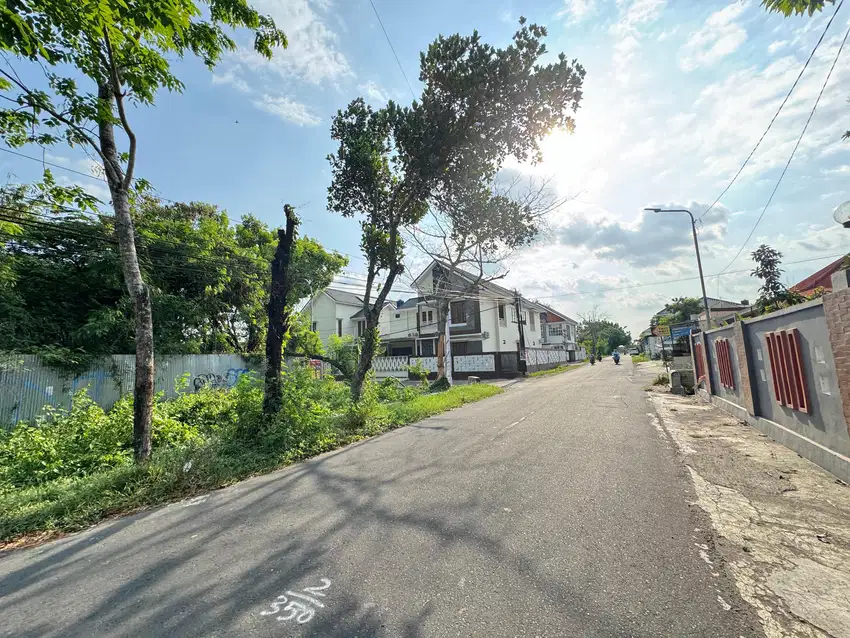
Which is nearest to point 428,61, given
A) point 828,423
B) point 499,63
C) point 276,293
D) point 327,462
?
point 499,63

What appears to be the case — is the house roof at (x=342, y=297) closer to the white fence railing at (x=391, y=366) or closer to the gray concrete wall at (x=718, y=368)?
the white fence railing at (x=391, y=366)

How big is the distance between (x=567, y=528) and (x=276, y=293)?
6.81m

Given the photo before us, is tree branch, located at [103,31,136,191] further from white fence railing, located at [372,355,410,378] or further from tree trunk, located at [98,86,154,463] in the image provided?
white fence railing, located at [372,355,410,378]

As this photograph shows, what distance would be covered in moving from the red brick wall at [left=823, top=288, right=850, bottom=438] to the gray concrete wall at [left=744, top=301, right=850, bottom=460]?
0.58 feet

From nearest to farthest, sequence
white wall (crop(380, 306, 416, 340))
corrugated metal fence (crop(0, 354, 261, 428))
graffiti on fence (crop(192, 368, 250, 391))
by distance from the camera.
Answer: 1. corrugated metal fence (crop(0, 354, 261, 428))
2. graffiti on fence (crop(192, 368, 250, 391))
3. white wall (crop(380, 306, 416, 340))

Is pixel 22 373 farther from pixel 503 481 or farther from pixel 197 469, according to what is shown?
pixel 503 481

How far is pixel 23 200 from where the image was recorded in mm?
10820

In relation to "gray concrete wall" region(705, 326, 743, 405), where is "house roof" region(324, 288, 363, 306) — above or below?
above

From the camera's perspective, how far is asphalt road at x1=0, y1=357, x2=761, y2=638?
2.49 m

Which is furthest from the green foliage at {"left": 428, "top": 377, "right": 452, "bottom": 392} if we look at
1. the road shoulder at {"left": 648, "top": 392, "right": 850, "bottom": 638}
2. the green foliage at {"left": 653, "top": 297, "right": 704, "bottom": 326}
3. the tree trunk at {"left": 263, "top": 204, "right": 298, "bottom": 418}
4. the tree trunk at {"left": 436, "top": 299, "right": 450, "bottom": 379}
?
the green foliage at {"left": 653, "top": 297, "right": 704, "bottom": 326}

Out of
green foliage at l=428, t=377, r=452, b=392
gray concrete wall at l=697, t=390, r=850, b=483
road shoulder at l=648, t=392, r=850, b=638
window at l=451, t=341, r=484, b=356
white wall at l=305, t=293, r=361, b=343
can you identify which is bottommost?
road shoulder at l=648, t=392, r=850, b=638

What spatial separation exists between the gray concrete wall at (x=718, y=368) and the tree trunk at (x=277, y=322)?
1005cm

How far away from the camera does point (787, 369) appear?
6238mm

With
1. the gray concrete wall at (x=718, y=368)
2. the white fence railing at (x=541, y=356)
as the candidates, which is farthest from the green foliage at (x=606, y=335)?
the gray concrete wall at (x=718, y=368)
